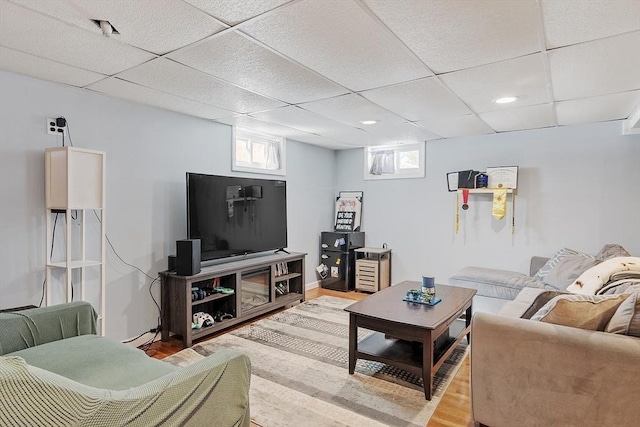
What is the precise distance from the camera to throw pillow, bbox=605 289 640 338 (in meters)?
1.68

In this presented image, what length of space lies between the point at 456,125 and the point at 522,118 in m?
0.68

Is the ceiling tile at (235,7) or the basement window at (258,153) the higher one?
the ceiling tile at (235,7)

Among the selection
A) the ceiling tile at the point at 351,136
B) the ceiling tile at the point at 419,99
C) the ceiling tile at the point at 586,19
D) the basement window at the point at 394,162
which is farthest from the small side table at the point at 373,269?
the ceiling tile at the point at 586,19

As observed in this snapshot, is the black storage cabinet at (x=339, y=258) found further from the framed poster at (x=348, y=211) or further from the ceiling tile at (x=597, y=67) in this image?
the ceiling tile at (x=597, y=67)

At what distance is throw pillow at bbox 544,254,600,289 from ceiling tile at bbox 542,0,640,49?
218 cm

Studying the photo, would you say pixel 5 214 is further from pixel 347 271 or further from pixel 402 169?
pixel 402 169

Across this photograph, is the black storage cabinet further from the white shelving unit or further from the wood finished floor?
the white shelving unit

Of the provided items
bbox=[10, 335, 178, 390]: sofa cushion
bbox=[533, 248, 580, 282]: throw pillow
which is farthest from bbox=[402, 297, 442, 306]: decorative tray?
bbox=[10, 335, 178, 390]: sofa cushion

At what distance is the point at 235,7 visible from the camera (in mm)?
1673

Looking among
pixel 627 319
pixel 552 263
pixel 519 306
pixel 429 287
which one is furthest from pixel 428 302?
pixel 552 263

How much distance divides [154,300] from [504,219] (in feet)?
14.1

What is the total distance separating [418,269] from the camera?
5.21m

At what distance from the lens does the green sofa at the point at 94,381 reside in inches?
34.8

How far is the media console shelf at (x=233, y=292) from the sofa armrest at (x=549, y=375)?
243 centimetres
